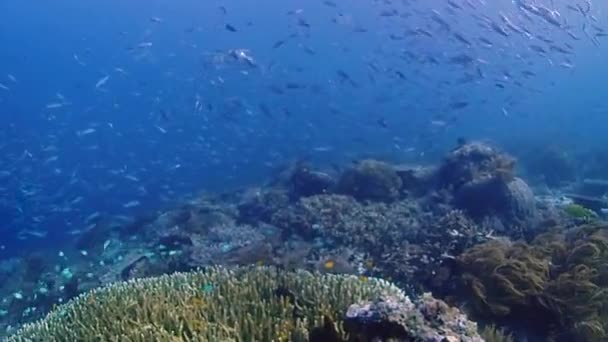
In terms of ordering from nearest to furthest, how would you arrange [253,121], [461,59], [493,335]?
[493,335]
[461,59]
[253,121]

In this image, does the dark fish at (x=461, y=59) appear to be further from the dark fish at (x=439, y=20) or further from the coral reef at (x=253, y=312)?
the coral reef at (x=253, y=312)

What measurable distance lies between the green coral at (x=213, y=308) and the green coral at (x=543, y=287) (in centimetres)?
215

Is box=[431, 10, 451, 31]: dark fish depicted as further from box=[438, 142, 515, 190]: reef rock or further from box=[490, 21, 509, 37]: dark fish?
box=[438, 142, 515, 190]: reef rock

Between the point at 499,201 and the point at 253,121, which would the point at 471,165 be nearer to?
the point at 499,201

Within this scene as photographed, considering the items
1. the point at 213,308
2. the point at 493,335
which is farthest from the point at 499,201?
the point at 213,308

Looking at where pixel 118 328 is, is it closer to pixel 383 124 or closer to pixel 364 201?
pixel 364 201

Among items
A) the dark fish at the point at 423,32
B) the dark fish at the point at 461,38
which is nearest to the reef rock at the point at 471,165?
the dark fish at the point at 461,38

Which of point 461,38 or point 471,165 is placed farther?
point 461,38

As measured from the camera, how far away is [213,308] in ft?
19.2

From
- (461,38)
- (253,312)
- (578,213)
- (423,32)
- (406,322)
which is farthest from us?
(423,32)

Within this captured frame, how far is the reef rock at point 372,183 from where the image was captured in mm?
17391

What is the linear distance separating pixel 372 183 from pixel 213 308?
12.0 metres

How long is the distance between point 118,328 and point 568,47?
19.1 meters

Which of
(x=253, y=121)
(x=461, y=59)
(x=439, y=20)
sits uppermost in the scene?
(x=439, y=20)
